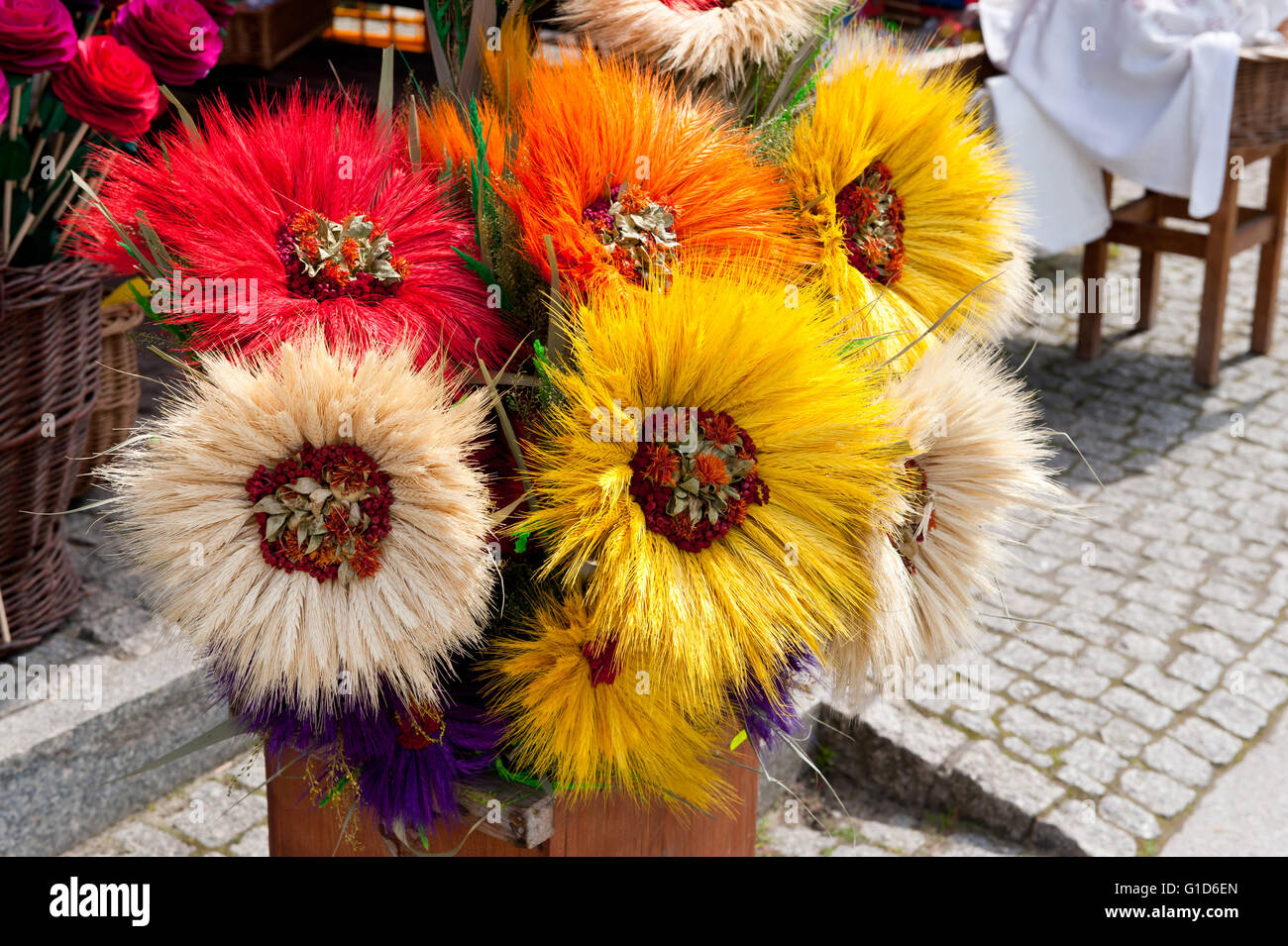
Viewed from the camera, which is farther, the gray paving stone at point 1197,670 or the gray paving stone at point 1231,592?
the gray paving stone at point 1231,592

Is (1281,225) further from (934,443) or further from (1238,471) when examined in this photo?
(934,443)

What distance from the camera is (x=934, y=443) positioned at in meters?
0.91

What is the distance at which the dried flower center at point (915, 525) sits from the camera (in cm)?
90

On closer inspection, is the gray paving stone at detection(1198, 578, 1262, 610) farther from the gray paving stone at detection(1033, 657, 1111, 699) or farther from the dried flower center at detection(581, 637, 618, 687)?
the dried flower center at detection(581, 637, 618, 687)

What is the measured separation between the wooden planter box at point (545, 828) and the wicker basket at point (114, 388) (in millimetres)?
1830

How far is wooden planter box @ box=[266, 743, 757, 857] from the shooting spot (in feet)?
3.17

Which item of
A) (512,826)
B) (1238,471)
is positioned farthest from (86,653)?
(1238,471)

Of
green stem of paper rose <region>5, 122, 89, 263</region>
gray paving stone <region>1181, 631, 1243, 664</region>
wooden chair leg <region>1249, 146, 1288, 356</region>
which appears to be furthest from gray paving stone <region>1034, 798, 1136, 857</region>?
wooden chair leg <region>1249, 146, 1288, 356</region>

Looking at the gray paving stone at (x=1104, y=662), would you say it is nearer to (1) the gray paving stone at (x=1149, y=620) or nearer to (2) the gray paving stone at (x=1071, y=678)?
(2) the gray paving stone at (x=1071, y=678)

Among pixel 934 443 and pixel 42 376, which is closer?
pixel 934 443

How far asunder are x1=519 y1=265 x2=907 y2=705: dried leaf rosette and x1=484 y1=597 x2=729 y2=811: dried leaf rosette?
33 millimetres

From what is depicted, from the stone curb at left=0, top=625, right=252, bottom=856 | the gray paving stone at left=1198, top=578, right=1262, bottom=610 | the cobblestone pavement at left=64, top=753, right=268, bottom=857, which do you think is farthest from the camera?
the gray paving stone at left=1198, top=578, right=1262, bottom=610

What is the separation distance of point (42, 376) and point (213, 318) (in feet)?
4.84

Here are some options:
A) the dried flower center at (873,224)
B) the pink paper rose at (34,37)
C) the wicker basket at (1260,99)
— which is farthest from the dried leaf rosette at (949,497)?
the wicker basket at (1260,99)
